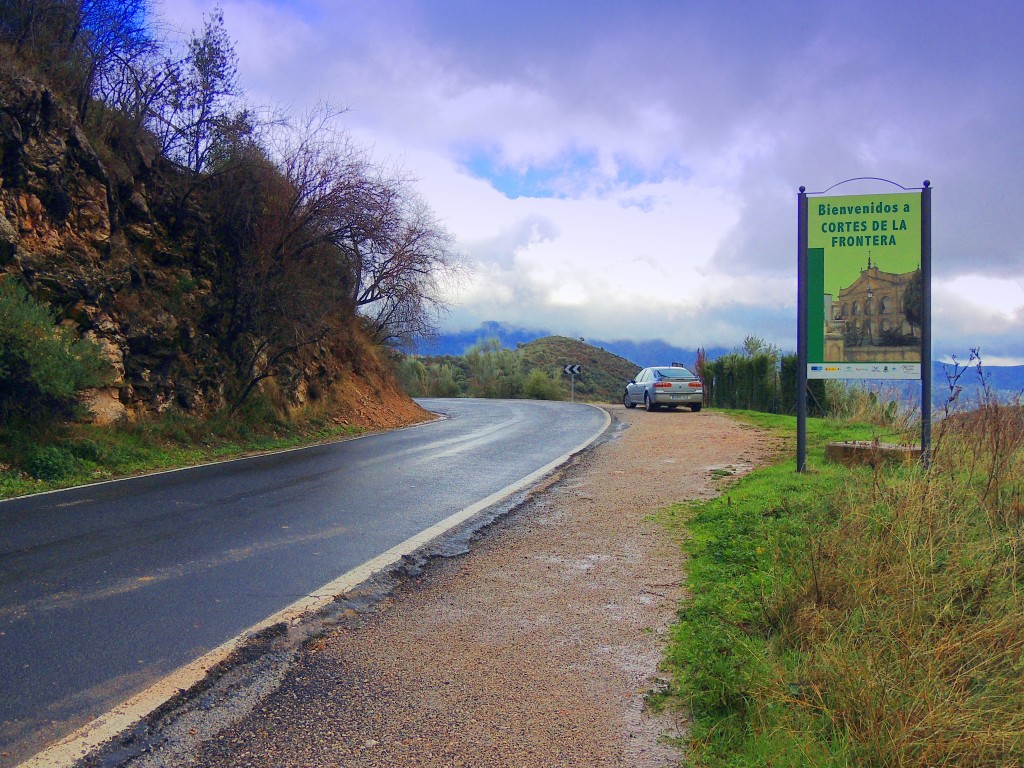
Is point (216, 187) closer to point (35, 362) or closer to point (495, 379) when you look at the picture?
point (35, 362)

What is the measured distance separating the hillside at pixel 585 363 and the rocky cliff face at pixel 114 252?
39760mm

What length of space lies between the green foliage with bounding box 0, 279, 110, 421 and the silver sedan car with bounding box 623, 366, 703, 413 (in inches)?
709

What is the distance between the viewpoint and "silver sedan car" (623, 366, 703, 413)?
2534cm

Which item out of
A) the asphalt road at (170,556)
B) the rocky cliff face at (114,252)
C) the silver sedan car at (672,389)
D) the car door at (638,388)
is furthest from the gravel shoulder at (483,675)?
the car door at (638,388)

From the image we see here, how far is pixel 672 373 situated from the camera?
2597cm

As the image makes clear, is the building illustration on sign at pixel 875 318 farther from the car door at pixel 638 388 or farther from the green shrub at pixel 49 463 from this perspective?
the car door at pixel 638 388

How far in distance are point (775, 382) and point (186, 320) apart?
58.2ft

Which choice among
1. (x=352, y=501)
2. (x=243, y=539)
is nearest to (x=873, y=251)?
(x=352, y=501)

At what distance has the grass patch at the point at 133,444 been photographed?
10703 mm

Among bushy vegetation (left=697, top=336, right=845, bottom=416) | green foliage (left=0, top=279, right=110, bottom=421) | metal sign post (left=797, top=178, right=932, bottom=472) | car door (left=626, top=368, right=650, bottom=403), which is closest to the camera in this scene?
metal sign post (left=797, top=178, right=932, bottom=472)

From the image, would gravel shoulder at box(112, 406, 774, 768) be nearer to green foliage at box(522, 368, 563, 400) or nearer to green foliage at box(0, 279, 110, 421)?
green foliage at box(0, 279, 110, 421)

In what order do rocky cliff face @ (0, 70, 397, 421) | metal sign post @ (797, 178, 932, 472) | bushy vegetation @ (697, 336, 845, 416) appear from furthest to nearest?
bushy vegetation @ (697, 336, 845, 416)
rocky cliff face @ (0, 70, 397, 421)
metal sign post @ (797, 178, 932, 472)

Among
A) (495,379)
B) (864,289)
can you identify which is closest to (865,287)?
(864,289)

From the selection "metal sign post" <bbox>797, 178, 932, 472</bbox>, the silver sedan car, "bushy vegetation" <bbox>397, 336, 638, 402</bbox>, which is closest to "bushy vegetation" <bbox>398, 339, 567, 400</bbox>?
"bushy vegetation" <bbox>397, 336, 638, 402</bbox>
